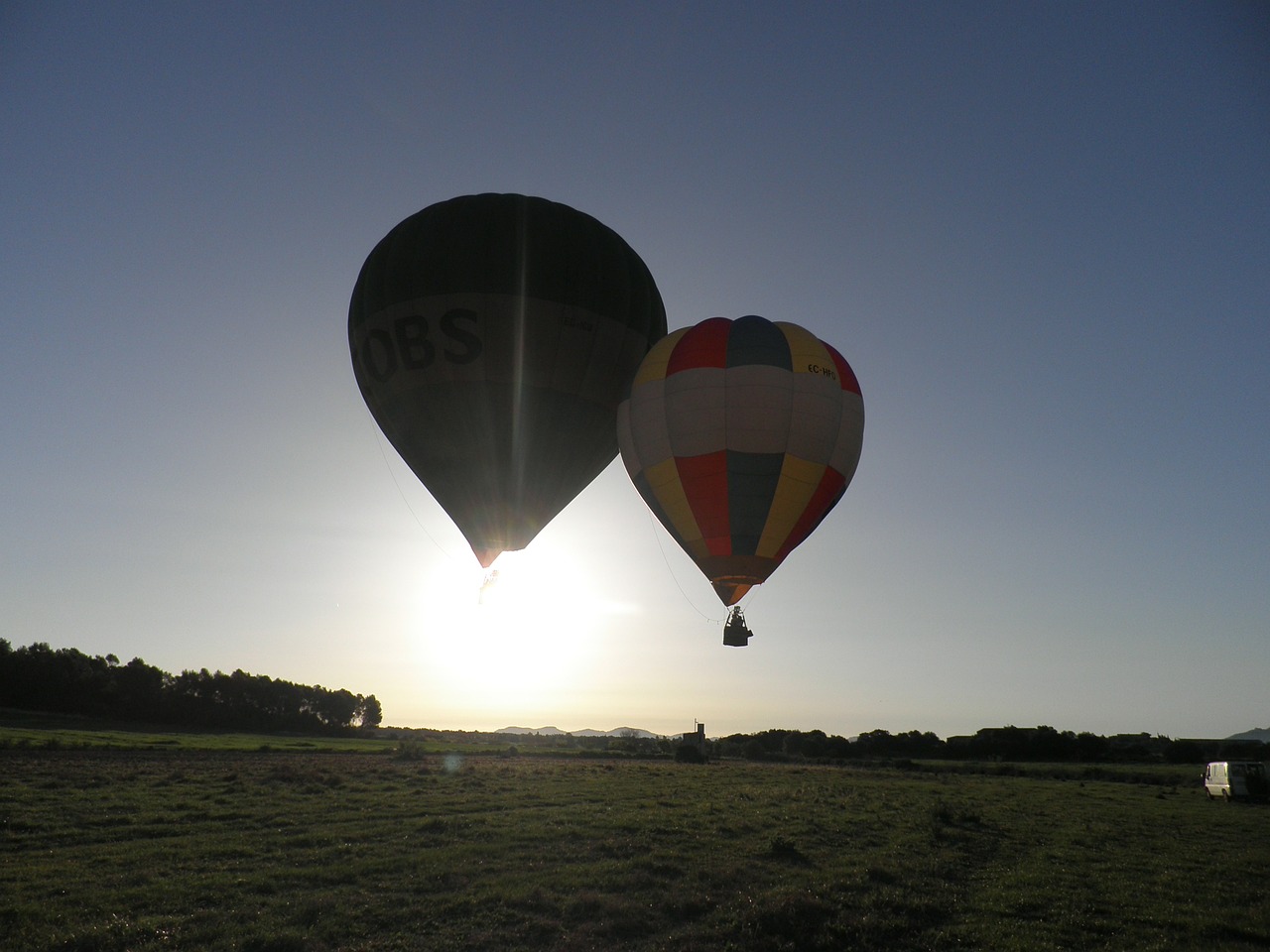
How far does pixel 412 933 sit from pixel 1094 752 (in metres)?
75.8

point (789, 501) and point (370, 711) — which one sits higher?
point (789, 501)

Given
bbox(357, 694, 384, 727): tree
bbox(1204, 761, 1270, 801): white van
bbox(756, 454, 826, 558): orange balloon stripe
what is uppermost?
bbox(756, 454, 826, 558): orange balloon stripe

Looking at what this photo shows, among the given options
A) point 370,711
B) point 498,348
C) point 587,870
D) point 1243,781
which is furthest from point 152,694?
point 1243,781

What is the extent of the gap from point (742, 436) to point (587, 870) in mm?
11170

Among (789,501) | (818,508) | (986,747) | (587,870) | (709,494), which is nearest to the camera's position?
(587,870)

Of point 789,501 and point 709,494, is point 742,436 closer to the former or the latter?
point 709,494

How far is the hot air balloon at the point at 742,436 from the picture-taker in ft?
70.1

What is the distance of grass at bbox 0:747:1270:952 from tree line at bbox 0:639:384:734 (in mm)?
64900

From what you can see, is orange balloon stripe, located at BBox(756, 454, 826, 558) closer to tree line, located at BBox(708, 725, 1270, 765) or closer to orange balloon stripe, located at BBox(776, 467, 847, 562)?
orange balloon stripe, located at BBox(776, 467, 847, 562)

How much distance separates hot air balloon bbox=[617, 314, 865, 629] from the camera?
21375 millimetres

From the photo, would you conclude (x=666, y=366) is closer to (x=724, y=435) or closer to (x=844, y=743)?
(x=724, y=435)

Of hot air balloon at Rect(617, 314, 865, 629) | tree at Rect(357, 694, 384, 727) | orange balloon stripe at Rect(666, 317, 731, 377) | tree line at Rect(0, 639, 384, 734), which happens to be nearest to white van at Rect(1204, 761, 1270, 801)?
hot air balloon at Rect(617, 314, 865, 629)

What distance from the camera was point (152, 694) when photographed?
87.2 m

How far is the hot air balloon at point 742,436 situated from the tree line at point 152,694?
255 feet
